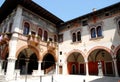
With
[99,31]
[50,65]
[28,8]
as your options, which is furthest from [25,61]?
[99,31]

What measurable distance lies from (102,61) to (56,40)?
8.02 metres

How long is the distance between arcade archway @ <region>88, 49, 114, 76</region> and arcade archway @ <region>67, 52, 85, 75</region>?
1683 mm

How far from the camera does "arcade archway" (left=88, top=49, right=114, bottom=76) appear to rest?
657 inches

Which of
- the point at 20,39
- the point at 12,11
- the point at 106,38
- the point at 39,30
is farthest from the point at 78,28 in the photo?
the point at 12,11

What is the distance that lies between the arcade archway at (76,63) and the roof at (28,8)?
6746 millimetres

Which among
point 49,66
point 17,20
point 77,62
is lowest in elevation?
point 49,66

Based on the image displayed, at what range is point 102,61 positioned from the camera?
1744 cm

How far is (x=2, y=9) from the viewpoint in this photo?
16.2 m

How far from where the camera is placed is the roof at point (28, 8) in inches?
565

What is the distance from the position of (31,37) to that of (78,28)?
716cm

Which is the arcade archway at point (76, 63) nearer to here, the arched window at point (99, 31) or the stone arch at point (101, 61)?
the stone arch at point (101, 61)

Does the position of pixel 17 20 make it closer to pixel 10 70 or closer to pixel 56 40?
pixel 10 70

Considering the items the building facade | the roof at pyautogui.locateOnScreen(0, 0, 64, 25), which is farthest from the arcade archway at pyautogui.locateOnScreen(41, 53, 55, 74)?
the roof at pyautogui.locateOnScreen(0, 0, 64, 25)

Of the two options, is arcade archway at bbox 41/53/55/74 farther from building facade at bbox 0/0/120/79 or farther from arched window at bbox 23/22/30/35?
arched window at bbox 23/22/30/35
